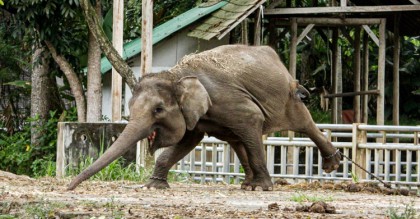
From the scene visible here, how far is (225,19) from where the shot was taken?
20.4 m

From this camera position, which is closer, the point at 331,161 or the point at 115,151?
the point at 115,151

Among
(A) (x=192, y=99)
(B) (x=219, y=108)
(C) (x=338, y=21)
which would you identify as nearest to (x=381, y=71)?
(C) (x=338, y=21)

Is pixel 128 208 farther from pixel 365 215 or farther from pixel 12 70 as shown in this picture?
pixel 12 70

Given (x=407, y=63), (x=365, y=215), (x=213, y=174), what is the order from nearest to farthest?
(x=365, y=215), (x=213, y=174), (x=407, y=63)

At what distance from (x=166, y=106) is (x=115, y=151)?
3.56 ft

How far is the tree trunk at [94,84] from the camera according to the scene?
21.1 m

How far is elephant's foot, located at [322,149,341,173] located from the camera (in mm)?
15461

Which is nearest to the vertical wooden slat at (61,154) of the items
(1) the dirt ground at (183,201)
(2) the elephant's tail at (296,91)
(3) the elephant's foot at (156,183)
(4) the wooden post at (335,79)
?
(1) the dirt ground at (183,201)

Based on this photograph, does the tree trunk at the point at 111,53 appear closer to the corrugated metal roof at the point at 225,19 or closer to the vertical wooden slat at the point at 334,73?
the corrugated metal roof at the point at 225,19

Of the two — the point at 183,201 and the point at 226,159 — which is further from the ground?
the point at 226,159

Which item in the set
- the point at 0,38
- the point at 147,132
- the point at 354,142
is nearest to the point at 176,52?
the point at 0,38

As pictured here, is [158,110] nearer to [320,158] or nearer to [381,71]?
[320,158]

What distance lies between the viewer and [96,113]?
21.1 m

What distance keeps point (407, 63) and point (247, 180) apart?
15.7 meters
